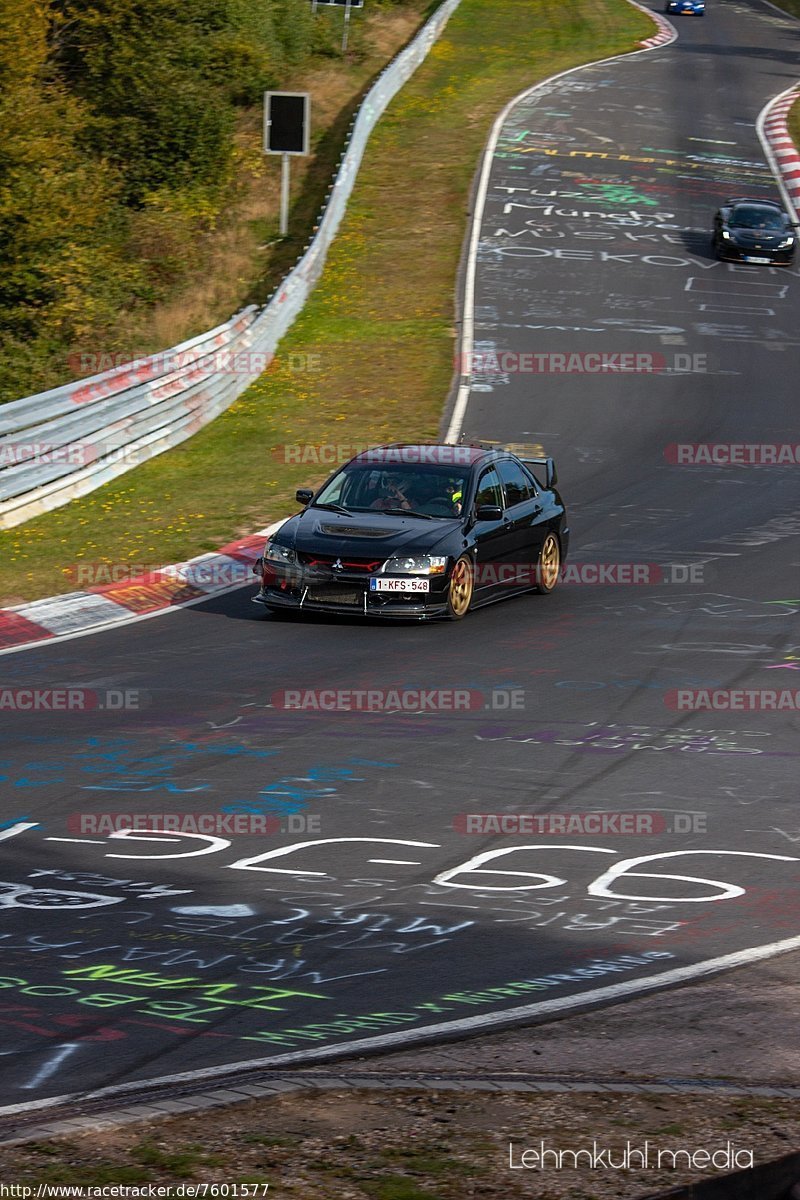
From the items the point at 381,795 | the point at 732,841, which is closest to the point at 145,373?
the point at 381,795

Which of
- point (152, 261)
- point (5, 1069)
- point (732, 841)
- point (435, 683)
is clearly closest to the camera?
point (5, 1069)

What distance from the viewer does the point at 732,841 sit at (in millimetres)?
9203

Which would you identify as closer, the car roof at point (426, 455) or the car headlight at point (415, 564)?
the car headlight at point (415, 564)

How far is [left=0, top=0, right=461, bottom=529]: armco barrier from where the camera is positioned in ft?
63.1

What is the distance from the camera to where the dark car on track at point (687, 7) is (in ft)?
245

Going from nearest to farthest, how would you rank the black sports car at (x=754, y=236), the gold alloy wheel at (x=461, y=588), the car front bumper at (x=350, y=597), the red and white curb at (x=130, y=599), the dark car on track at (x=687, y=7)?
the red and white curb at (x=130, y=599)
the car front bumper at (x=350, y=597)
the gold alloy wheel at (x=461, y=588)
the black sports car at (x=754, y=236)
the dark car on track at (x=687, y=7)

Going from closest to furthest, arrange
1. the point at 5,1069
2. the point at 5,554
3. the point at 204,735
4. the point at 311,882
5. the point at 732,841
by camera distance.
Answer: the point at 5,1069
the point at 311,882
the point at 732,841
the point at 204,735
the point at 5,554

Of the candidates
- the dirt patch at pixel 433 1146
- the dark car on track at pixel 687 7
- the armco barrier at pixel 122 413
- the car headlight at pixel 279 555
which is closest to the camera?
the dirt patch at pixel 433 1146

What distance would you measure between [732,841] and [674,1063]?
10.9 ft

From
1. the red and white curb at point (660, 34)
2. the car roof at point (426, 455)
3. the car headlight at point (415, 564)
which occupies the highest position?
the red and white curb at point (660, 34)

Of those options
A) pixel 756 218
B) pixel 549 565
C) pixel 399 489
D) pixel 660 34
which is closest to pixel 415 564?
pixel 399 489

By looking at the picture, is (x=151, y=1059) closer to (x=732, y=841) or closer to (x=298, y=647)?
(x=732, y=841)

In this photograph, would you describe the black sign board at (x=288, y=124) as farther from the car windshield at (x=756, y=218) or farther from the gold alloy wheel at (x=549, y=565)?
the gold alloy wheel at (x=549, y=565)

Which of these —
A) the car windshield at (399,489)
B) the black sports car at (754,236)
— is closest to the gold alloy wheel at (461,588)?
the car windshield at (399,489)
